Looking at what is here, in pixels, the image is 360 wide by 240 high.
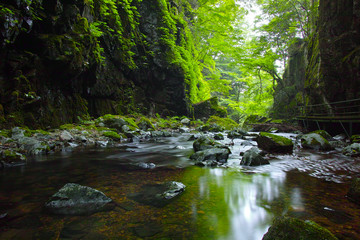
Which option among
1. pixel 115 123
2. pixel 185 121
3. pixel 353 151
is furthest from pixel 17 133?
pixel 185 121

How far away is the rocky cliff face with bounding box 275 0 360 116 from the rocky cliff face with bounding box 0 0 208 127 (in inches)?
374

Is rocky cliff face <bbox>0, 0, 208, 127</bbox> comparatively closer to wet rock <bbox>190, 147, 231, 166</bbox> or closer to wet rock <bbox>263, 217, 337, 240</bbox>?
wet rock <bbox>190, 147, 231, 166</bbox>

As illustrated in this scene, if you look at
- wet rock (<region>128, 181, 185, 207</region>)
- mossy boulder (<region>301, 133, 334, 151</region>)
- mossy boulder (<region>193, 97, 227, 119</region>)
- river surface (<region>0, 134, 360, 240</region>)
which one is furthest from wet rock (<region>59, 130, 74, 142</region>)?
mossy boulder (<region>193, 97, 227, 119</region>)

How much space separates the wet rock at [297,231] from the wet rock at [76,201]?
5.76 ft

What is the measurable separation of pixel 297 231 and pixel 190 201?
1281mm

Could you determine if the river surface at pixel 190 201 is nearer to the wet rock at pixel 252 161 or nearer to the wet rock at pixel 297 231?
the wet rock at pixel 252 161

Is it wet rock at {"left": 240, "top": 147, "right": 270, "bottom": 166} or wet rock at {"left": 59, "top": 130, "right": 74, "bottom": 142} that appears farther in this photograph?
wet rock at {"left": 59, "top": 130, "right": 74, "bottom": 142}

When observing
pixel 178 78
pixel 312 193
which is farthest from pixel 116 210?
pixel 178 78

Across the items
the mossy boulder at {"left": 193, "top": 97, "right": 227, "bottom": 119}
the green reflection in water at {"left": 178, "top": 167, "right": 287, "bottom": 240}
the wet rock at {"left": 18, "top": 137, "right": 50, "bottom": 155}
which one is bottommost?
the green reflection in water at {"left": 178, "top": 167, "right": 287, "bottom": 240}

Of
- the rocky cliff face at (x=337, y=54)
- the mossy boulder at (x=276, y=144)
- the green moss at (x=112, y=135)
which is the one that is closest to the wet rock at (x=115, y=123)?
the green moss at (x=112, y=135)

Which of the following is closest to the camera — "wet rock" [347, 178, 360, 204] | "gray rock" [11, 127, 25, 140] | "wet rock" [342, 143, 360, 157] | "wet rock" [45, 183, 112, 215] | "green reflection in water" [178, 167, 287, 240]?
"green reflection in water" [178, 167, 287, 240]

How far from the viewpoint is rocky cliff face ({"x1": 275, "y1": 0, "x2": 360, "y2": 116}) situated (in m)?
8.12

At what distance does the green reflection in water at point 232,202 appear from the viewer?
186cm

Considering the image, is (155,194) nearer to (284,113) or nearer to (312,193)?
(312,193)
